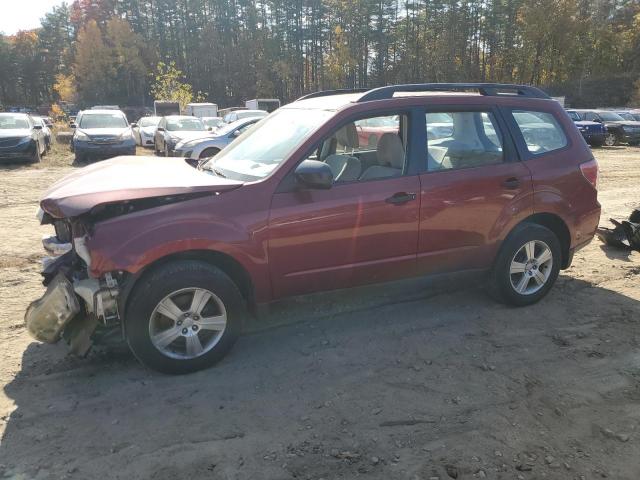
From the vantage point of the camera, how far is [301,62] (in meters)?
74.6

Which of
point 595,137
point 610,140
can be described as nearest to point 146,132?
point 595,137

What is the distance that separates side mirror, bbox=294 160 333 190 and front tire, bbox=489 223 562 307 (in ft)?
6.40

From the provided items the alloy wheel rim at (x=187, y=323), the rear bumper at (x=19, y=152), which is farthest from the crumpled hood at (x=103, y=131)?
the alloy wheel rim at (x=187, y=323)

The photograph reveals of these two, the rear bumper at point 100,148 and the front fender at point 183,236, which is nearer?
the front fender at point 183,236

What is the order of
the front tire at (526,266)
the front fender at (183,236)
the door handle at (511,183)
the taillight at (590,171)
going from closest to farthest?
the front fender at (183,236), the door handle at (511,183), the front tire at (526,266), the taillight at (590,171)

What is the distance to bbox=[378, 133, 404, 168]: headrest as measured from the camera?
169 inches

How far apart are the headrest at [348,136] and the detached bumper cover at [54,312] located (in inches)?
90.1

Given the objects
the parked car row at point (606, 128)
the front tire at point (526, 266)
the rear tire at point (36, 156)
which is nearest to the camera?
the front tire at point (526, 266)

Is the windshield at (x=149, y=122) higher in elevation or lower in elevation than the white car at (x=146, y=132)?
higher

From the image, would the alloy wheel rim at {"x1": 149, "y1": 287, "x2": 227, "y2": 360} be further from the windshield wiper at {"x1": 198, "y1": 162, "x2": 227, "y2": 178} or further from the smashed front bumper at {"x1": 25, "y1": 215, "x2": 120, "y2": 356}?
the windshield wiper at {"x1": 198, "y1": 162, "x2": 227, "y2": 178}

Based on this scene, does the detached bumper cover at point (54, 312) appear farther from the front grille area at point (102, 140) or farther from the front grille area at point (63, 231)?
the front grille area at point (102, 140)

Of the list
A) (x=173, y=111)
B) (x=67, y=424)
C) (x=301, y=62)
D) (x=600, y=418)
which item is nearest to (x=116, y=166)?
(x=67, y=424)

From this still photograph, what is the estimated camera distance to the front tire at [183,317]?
340 cm

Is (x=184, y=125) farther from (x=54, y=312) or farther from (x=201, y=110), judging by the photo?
(x=54, y=312)
